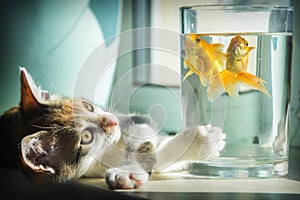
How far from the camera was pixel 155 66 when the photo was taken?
854mm

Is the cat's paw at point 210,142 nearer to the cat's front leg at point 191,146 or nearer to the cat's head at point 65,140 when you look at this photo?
the cat's front leg at point 191,146

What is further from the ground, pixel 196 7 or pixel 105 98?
pixel 196 7

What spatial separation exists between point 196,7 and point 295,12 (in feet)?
0.75

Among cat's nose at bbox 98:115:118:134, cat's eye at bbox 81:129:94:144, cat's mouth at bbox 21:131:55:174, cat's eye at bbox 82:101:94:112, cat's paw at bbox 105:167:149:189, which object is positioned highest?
cat's eye at bbox 82:101:94:112

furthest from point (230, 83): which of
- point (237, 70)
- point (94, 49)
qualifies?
point (94, 49)

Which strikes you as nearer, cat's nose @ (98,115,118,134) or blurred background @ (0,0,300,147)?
cat's nose @ (98,115,118,134)

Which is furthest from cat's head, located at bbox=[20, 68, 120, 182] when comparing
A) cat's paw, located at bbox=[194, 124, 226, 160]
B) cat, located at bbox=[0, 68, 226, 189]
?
cat's paw, located at bbox=[194, 124, 226, 160]

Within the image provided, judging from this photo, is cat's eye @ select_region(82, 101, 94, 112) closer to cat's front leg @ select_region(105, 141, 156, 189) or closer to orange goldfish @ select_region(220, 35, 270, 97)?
cat's front leg @ select_region(105, 141, 156, 189)

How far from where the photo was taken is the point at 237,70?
28.1 inches

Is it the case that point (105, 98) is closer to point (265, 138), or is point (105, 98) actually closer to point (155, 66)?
point (155, 66)

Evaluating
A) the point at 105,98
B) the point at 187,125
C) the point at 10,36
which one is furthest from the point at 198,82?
the point at 10,36

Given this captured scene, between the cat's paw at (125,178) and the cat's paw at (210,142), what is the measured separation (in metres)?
0.08

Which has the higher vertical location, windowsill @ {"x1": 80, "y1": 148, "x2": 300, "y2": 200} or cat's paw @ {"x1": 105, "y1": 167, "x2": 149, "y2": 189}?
cat's paw @ {"x1": 105, "y1": 167, "x2": 149, "y2": 189}

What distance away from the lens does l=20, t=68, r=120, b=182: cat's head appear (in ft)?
2.35
